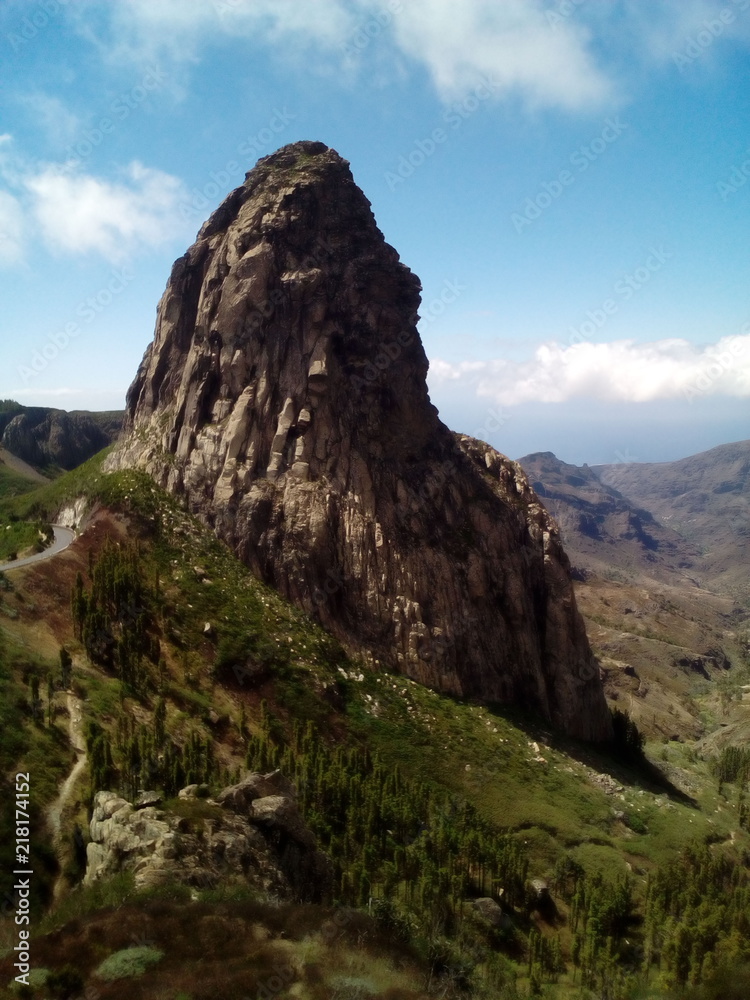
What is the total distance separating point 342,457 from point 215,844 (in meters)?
41.3

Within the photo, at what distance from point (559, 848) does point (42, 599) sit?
42.1 m

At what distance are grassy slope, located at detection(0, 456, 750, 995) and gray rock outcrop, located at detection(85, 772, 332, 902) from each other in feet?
41.7

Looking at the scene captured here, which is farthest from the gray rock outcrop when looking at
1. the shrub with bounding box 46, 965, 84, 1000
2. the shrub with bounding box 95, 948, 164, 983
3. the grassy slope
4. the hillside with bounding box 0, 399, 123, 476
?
the hillside with bounding box 0, 399, 123, 476

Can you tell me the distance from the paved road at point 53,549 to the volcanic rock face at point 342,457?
10053 mm

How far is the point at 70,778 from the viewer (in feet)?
96.7

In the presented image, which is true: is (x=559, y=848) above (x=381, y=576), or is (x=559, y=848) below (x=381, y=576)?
below

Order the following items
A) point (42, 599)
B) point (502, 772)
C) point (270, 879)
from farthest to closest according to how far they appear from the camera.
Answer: point (502, 772), point (42, 599), point (270, 879)

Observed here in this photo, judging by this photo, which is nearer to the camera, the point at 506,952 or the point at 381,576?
the point at 506,952

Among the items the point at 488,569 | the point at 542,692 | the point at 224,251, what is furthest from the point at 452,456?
the point at 224,251

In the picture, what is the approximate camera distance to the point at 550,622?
69062 millimetres

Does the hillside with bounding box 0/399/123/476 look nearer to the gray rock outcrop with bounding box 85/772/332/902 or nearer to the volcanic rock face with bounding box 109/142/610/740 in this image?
the volcanic rock face with bounding box 109/142/610/740

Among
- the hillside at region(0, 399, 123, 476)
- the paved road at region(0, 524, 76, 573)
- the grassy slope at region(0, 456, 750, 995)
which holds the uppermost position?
the hillside at region(0, 399, 123, 476)

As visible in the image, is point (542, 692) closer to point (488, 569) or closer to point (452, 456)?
point (488, 569)

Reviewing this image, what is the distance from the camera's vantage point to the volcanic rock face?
5866 cm
